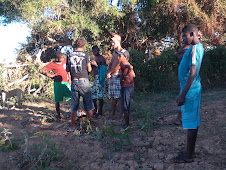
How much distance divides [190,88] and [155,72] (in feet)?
18.6

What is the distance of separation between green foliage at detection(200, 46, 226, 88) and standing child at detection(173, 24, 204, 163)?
621cm

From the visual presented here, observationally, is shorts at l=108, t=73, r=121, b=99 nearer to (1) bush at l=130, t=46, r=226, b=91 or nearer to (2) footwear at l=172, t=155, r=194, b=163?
(2) footwear at l=172, t=155, r=194, b=163

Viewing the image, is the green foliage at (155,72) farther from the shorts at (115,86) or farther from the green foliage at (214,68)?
the shorts at (115,86)

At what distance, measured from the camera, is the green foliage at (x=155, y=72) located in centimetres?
799

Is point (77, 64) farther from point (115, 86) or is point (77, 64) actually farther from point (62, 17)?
point (62, 17)

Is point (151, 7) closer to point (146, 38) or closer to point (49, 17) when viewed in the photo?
point (146, 38)

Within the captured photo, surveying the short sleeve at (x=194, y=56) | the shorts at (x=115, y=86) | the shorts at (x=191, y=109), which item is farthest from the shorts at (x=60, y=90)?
the short sleeve at (x=194, y=56)

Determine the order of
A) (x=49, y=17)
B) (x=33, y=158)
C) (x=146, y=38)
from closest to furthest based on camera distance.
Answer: (x=33, y=158), (x=49, y=17), (x=146, y=38)

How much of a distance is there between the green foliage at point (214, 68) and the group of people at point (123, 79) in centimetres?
498

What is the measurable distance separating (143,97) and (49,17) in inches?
213

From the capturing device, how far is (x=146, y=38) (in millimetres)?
11156

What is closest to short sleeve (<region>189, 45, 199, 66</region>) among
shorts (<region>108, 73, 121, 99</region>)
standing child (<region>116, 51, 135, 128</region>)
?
standing child (<region>116, 51, 135, 128</region>)

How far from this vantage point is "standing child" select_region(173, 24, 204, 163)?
241cm

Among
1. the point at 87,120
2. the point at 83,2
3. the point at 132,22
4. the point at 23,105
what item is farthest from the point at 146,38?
the point at 87,120
